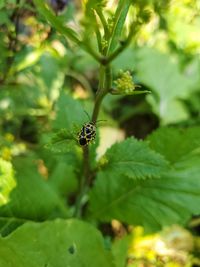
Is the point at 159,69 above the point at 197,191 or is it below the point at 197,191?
above

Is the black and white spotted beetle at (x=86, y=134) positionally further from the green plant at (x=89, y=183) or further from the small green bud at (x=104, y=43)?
the small green bud at (x=104, y=43)

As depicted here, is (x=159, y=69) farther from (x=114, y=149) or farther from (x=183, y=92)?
(x=114, y=149)

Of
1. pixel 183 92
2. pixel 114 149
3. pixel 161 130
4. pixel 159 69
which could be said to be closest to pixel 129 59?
pixel 159 69

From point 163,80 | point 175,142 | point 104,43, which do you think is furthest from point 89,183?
point 163,80

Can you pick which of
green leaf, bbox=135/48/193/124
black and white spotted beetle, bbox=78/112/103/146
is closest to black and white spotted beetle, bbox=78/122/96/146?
black and white spotted beetle, bbox=78/112/103/146

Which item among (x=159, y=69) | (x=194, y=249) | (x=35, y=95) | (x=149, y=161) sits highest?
(x=159, y=69)

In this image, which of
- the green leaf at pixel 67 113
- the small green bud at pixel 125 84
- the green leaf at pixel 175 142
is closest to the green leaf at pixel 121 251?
the green leaf at pixel 175 142

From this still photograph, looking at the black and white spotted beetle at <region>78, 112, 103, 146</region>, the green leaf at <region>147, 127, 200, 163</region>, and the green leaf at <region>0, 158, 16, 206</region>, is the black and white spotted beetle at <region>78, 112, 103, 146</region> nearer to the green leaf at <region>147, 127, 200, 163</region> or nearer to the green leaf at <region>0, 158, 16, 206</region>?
the green leaf at <region>0, 158, 16, 206</region>
